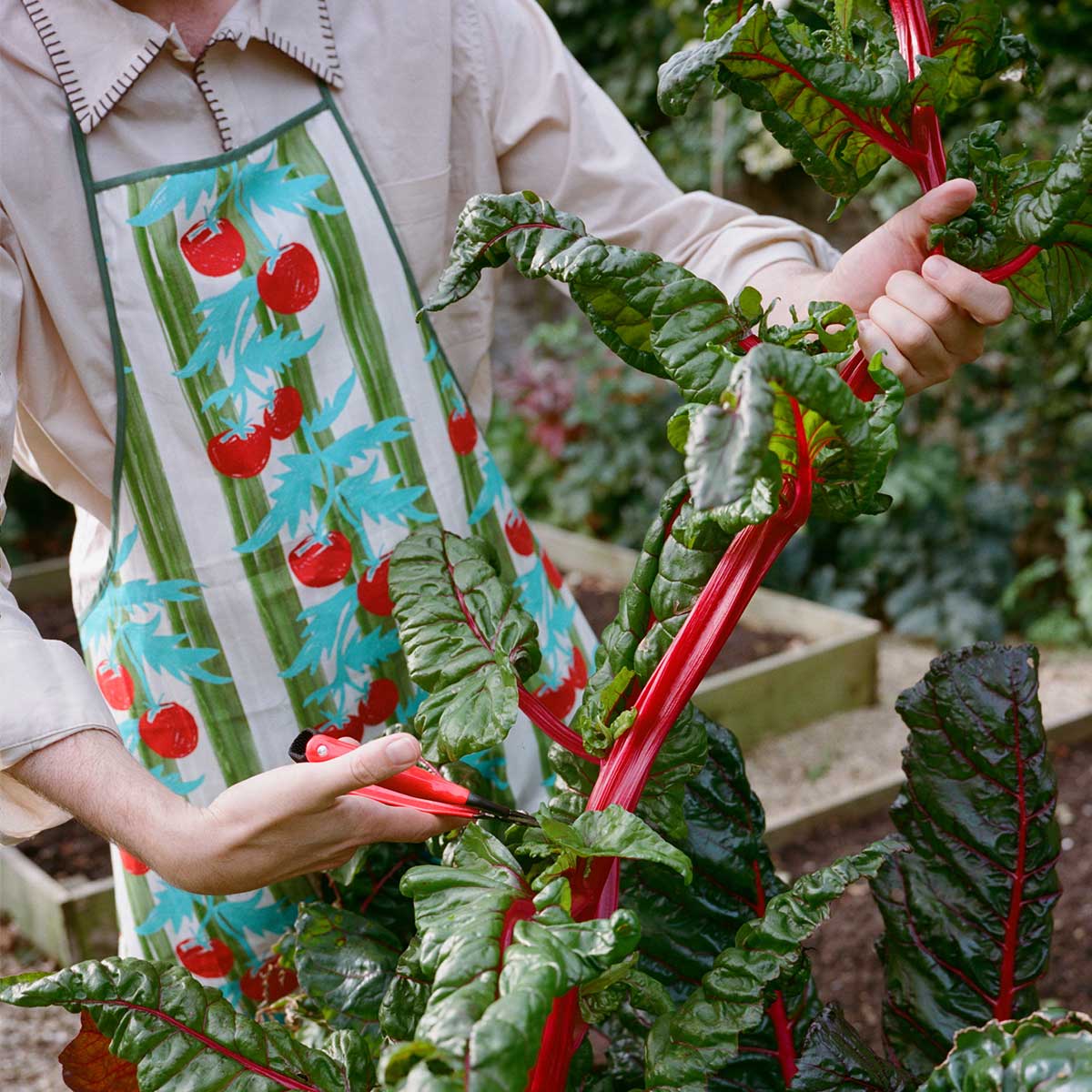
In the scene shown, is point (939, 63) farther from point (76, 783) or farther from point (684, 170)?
point (684, 170)

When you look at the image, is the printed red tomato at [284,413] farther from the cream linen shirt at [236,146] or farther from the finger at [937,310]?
the finger at [937,310]

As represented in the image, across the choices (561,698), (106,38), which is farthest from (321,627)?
(106,38)

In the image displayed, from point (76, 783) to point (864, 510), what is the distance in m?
0.60

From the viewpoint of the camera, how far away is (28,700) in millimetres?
969

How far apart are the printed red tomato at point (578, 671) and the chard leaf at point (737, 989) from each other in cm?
49

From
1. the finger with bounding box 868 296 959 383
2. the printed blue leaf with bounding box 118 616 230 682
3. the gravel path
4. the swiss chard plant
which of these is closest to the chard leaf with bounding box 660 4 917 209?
the swiss chard plant

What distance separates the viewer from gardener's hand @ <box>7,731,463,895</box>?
89 centimetres

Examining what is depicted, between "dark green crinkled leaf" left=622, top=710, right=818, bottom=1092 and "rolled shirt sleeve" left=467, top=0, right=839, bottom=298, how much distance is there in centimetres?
50

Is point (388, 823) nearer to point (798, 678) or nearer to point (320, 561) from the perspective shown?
point (320, 561)

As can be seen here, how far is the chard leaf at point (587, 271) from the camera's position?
0.85 metres

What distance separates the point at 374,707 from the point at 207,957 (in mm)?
297

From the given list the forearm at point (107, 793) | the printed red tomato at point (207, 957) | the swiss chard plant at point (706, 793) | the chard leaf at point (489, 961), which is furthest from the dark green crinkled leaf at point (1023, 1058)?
the printed red tomato at point (207, 957)

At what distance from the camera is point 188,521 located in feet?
4.15

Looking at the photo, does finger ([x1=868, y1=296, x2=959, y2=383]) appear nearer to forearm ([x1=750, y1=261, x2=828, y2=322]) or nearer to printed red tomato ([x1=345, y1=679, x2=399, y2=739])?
forearm ([x1=750, y1=261, x2=828, y2=322])
